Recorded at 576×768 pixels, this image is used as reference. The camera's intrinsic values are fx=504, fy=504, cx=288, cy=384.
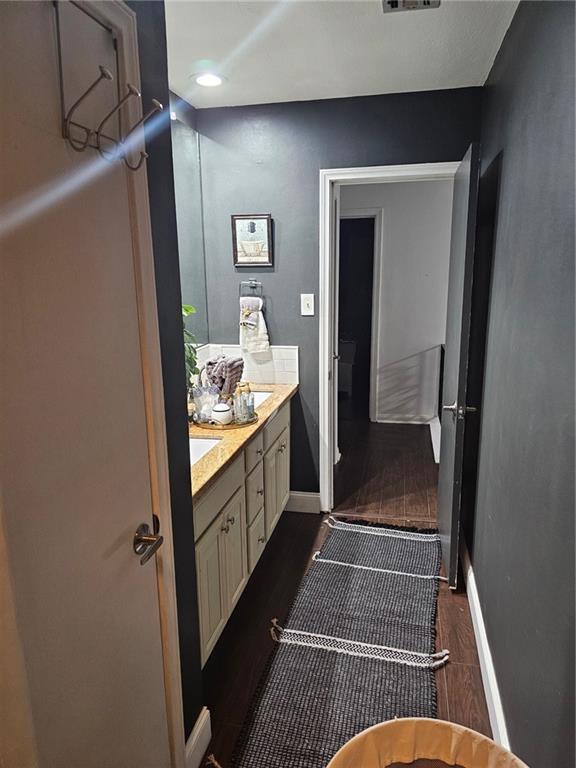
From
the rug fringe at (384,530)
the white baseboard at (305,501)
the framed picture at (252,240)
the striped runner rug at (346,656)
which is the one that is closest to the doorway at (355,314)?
the white baseboard at (305,501)

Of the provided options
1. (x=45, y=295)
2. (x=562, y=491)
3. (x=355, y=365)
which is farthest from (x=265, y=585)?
(x=355, y=365)

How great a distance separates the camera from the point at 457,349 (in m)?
2.39

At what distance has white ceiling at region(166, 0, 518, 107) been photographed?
1.84 m

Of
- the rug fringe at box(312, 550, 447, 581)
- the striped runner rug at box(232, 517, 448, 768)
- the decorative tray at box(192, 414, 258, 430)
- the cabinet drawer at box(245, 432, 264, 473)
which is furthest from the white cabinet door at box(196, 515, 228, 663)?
the rug fringe at box(312, 550, 447, 581)

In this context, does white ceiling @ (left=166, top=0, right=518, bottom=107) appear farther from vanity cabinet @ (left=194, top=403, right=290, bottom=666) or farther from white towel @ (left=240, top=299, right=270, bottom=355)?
vanity cabinet @ (left=194, top=403, right=290, bottom=666)

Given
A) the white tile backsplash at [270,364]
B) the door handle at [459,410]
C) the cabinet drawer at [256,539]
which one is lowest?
the cabinet drawer at [256,539]

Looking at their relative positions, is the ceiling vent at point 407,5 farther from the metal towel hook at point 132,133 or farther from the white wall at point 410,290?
the white wall at point 410,290

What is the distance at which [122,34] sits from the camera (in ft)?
3.32

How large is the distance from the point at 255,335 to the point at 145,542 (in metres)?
2.03

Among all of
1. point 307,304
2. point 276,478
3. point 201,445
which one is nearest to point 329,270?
point 307,304

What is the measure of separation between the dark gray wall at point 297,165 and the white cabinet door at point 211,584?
1.37 metres

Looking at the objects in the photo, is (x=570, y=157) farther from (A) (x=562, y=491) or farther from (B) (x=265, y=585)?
(B) (x=265, y=585)

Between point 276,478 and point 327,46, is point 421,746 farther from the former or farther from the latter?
point 327,46

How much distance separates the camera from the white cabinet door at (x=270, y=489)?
2586 millimetres
